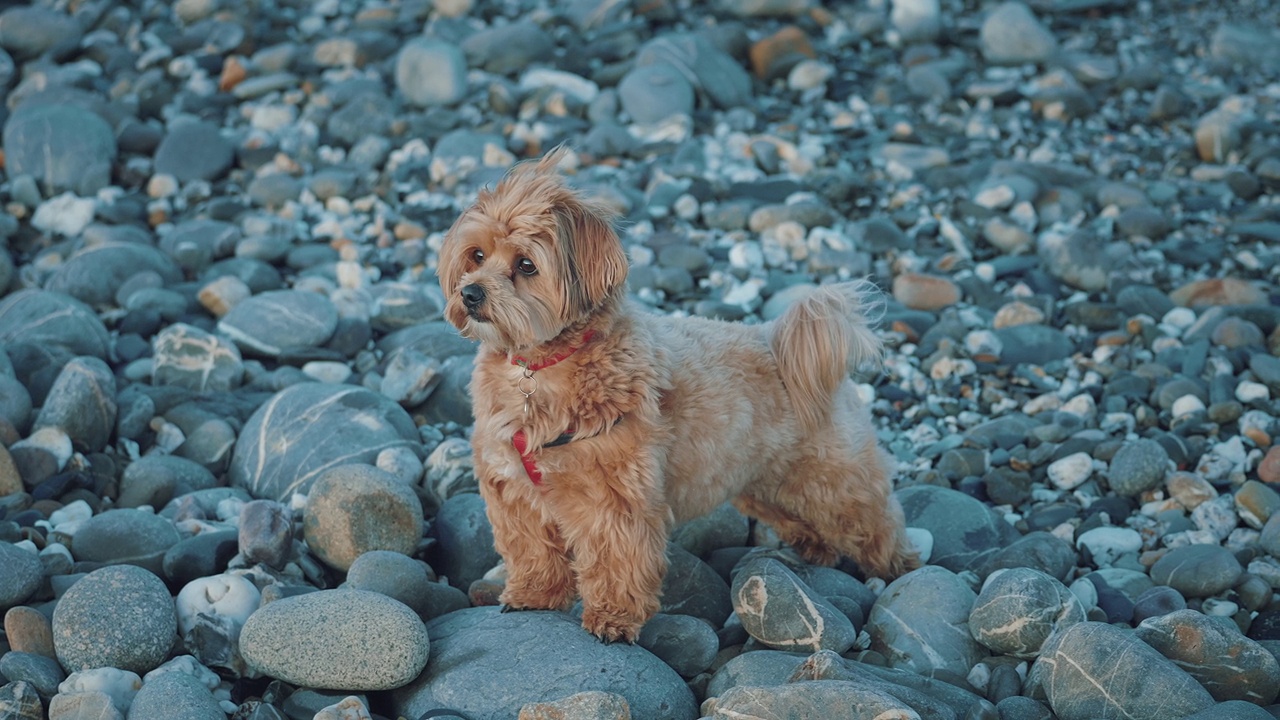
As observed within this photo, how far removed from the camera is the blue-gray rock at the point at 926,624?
5.55 metres

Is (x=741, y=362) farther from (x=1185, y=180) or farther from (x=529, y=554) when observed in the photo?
(x=1185, y=180)

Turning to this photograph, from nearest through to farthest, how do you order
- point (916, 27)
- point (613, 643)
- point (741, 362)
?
point (613, 643)
point (741, 362)
point (916, 27)

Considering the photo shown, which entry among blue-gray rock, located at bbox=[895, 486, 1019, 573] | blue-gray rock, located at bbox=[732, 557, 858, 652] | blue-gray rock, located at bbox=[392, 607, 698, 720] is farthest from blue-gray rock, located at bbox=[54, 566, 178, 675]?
blue-gray rock, located at bbox=[895, 486, 1019, 573]

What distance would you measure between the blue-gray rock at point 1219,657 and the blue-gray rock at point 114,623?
14.3ft

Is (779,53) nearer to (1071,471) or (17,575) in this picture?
(1071,471)

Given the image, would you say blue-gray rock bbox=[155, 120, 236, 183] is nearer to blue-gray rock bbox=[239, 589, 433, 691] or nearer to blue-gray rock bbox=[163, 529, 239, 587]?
blue-gray rock bbox=[163, 529, 239, 587]

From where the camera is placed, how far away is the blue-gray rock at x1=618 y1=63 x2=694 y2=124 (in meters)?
13.0

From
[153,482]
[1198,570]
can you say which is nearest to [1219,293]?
[1198,570]

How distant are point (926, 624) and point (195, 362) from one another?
535cm

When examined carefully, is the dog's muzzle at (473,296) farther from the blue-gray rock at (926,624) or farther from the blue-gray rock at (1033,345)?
the blue-gray rock at (1033,345)

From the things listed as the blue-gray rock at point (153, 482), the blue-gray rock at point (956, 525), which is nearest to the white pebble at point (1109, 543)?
the blue-gray rock at point (956, 525)

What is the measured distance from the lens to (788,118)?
522 inches

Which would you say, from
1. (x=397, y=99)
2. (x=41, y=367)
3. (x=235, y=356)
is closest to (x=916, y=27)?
(x=397, y=99)

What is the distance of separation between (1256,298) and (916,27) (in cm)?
716
